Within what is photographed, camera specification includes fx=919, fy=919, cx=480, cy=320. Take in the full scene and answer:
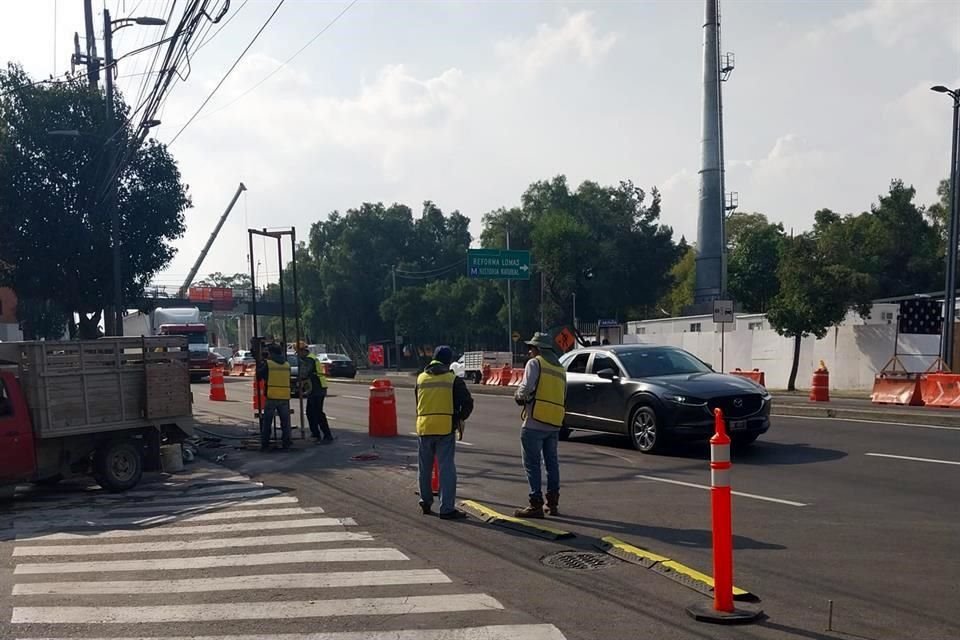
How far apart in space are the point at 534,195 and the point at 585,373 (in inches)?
2162

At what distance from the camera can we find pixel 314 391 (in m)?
17.5

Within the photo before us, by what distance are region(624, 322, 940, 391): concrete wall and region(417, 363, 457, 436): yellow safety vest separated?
22.5m

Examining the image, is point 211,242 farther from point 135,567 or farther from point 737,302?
point 135,567

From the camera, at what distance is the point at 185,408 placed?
13.4 meters

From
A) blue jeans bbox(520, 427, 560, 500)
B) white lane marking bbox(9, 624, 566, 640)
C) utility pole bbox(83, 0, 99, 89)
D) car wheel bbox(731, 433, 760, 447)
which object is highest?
utility pole bbox(83, 0, 99, 89)

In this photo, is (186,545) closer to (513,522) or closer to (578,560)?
(513,522)

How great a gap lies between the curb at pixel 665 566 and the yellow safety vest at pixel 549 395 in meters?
1.41

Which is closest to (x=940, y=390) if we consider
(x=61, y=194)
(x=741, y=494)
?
(x=741, y=494)

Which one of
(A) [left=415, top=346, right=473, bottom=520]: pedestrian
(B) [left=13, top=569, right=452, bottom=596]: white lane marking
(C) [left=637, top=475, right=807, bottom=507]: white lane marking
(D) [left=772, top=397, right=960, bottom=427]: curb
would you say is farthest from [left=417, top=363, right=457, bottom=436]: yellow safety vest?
(D) [left=772, top=397, right=960, bottom=427]: curb

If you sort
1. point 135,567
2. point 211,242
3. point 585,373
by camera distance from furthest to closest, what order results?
point 211,242
point 585,373
point 135,567

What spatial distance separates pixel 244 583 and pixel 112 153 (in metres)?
18.9

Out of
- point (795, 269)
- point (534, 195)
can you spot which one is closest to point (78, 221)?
point (795, 269)

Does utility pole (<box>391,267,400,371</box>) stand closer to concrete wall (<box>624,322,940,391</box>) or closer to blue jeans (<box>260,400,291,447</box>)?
concrete wall (<box>624,322,940,391</box>)

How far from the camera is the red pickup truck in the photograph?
1134 cm
